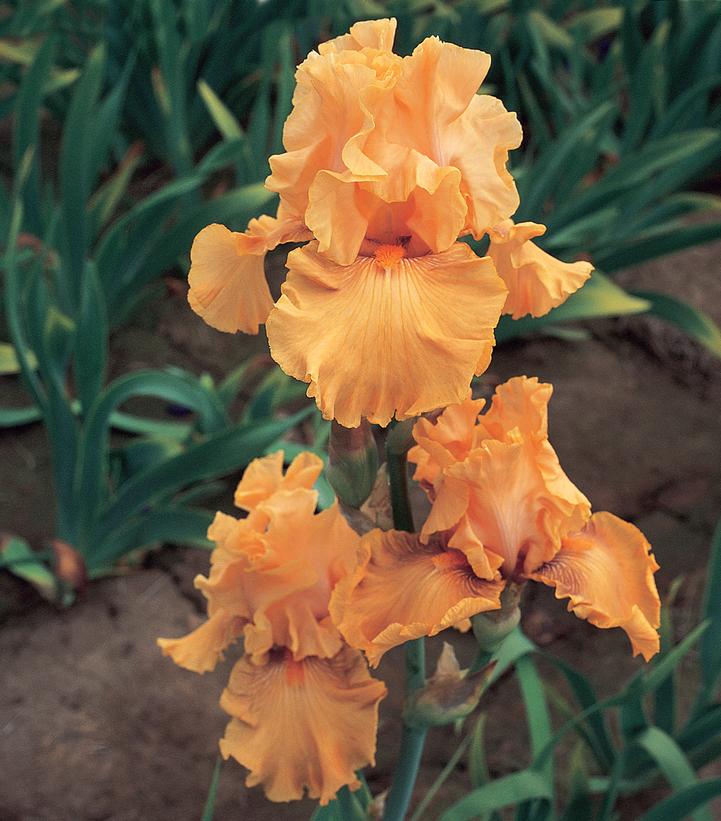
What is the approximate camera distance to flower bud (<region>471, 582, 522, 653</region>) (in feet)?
2.59

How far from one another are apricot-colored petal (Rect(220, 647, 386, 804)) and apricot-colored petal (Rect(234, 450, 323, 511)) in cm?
15

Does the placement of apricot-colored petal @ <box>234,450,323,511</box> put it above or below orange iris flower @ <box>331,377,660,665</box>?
below

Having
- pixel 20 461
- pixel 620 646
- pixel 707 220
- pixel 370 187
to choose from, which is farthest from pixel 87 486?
pixel 707 220

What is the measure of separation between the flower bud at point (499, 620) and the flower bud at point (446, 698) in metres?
0.04

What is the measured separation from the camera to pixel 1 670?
5.41ft

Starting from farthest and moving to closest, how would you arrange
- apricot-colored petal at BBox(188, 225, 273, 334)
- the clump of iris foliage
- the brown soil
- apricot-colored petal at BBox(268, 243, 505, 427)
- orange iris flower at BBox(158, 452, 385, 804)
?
the brown soil → the clump of iris foliage → orange iris flower at BBox(158, 452, 385, 804) → apricot-colored petal at BBox(188, 225, 273, 334) → apricot-colored petal at BBox(268, 243, 505, 427)

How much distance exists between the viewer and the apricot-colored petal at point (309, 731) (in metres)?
0.83

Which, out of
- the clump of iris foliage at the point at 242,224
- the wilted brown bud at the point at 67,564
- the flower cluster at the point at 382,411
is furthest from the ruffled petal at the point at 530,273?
the wilted brown bud at the point at 67,564

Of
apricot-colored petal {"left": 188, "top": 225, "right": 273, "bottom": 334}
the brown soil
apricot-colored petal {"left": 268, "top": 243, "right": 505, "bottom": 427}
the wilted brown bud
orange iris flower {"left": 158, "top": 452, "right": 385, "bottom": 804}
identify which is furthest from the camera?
the wilted brown bud

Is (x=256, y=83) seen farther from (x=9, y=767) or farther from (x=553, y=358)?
(x=9, y=767)

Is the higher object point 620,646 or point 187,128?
point 187,128

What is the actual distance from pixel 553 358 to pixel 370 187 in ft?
5.89

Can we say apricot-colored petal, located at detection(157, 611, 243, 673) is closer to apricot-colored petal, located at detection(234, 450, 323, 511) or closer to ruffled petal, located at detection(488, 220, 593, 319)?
apricot-colored petal, located at detection(234, 450, 323, 511)

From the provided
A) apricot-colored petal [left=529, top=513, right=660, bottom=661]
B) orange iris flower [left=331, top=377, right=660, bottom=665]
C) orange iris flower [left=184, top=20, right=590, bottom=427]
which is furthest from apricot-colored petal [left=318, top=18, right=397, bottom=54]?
apricot-colored petal [left=529, top=513, right=660, bottom=661]
